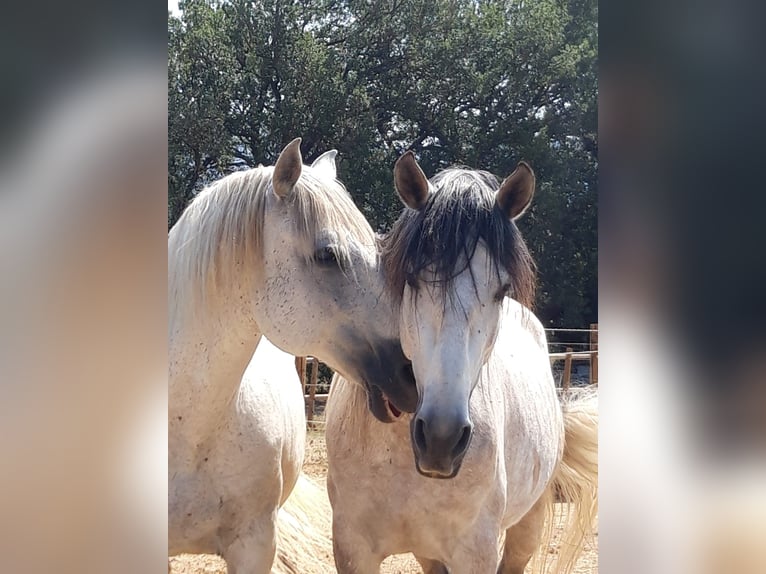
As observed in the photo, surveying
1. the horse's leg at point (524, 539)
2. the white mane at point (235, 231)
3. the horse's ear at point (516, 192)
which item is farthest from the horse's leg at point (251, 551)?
the horse's leg at point (524, 539)

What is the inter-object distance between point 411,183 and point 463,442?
1.76ft

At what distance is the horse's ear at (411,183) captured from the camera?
1.37 metres

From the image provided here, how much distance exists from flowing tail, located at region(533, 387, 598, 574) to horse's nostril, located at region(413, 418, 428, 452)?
1.29 meters

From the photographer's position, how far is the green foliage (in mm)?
1695

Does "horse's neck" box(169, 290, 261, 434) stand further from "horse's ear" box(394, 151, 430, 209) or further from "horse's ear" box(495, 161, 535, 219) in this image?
"horse's ear" box(495, 161, 535, 219)

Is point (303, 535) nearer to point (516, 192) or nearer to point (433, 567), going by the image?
point (433, 567)

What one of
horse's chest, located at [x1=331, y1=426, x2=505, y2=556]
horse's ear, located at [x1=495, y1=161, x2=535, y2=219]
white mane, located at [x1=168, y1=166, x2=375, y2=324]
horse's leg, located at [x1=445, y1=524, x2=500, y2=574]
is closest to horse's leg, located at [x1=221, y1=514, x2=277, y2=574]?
horse's chest, located at [x1=331, y1=426, x2=505, y2=556]

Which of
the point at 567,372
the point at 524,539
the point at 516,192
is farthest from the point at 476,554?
the point at 567,372

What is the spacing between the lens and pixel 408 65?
1956mm

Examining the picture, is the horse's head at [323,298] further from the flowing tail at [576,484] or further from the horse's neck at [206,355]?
the flowing tail at [576,484]

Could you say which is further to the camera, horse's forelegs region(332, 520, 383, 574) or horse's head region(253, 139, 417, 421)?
horse's forelegs region(332, 520, 383, 574)
